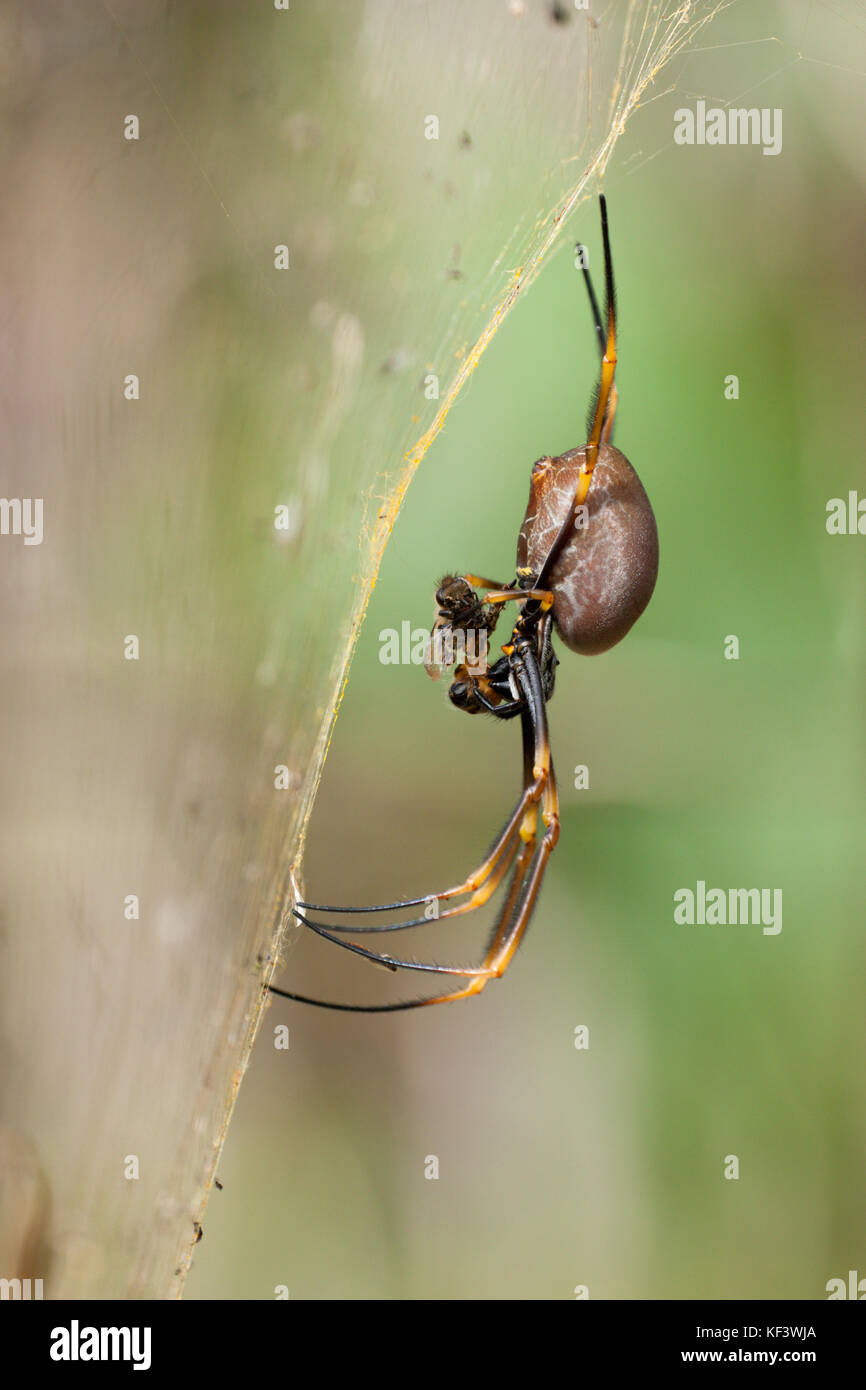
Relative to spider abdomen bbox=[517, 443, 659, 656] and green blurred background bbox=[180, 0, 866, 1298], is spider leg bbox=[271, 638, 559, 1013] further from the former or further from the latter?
green blurred background bbox=[180, 0, 866, 1298]

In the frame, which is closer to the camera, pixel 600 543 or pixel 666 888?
pixel 600 543

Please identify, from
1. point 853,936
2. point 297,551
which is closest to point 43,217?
point 297,551

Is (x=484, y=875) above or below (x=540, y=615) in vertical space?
below

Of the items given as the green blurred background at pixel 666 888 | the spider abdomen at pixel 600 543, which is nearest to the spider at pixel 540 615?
the spider abdomen at pixel 600 543

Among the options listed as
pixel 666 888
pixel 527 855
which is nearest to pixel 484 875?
pixel 527 855

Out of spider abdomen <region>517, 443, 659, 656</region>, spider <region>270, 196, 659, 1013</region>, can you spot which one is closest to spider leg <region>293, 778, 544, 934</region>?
spider <region>270, 196, 659, 1013</region>

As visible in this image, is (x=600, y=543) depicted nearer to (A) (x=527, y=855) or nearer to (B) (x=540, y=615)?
(B) (x=540, y=615)

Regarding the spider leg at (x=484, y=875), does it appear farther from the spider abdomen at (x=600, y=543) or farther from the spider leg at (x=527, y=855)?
the spider abdomen at (x=600, y=543)
